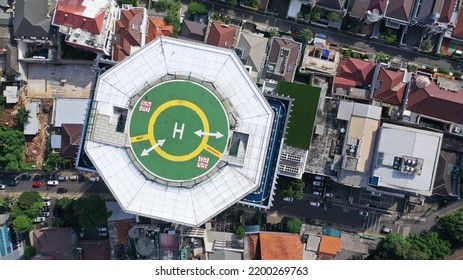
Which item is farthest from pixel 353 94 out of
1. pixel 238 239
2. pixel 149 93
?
pixel 149 93

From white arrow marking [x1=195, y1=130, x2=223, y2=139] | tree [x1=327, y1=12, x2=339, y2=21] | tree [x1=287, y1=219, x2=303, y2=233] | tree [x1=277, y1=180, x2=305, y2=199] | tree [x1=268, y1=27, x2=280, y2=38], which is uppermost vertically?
tree [x1=327, y1=12, x2=339, y2=21]

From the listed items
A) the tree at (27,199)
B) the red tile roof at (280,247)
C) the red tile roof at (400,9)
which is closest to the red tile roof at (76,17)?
Answer: the tree at (27,199)

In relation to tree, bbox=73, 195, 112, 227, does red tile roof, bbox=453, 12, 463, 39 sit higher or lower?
higher

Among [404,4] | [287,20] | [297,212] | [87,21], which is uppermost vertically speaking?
[404,4]

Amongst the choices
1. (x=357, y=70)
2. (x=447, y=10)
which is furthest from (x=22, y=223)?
(x=447, y=10)

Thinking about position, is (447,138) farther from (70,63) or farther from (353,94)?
(70,63)

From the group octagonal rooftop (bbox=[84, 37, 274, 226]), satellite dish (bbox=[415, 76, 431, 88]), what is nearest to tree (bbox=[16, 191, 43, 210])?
octagonal rooftop (bbox=[84, 37, 274, 226])

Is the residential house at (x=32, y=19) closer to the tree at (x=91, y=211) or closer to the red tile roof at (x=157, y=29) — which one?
the red tile roof at (x=157, y=29)

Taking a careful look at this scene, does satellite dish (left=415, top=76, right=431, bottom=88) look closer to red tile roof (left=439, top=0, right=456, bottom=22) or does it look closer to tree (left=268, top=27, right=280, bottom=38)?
red tile roof (left=439, top=0, right=456, bottom=22)
